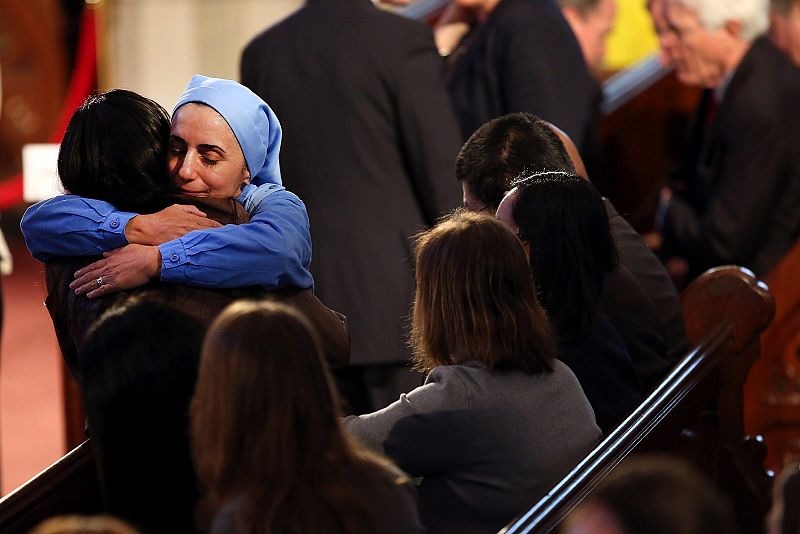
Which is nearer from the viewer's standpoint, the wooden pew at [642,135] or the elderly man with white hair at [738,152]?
the elderly man with white hair at [738,152]

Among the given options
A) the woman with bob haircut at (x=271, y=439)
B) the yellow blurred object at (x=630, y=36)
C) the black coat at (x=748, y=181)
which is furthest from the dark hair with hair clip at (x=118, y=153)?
the yellow blurred object at (x=630, y=36)

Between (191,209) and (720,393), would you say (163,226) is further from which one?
(720,393)

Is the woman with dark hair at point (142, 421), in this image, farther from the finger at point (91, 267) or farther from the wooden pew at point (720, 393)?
the wooden pew at point (720, 393)

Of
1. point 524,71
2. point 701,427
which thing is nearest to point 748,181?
point 524,71

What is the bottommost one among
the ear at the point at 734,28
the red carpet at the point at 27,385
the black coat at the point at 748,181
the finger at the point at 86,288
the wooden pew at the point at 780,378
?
the red carpet at the point at 27,385

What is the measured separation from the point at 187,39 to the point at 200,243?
575 centimetres

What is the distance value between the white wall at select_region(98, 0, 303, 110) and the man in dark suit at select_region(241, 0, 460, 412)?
3858 millimetres

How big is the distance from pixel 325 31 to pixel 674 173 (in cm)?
194

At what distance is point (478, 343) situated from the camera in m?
2.57

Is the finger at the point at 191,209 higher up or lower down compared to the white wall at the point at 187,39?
higher up

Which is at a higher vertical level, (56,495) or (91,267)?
(91,267)

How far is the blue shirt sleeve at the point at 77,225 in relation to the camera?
103 inches

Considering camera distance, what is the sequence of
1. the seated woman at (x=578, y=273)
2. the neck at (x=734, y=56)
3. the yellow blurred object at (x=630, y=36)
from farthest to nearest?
the yellow blurred object at (x=630, y=36)
the neck at (x=734, y=56)
the seated woman at (x=578, y=273)

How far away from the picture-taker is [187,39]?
26.6ft
